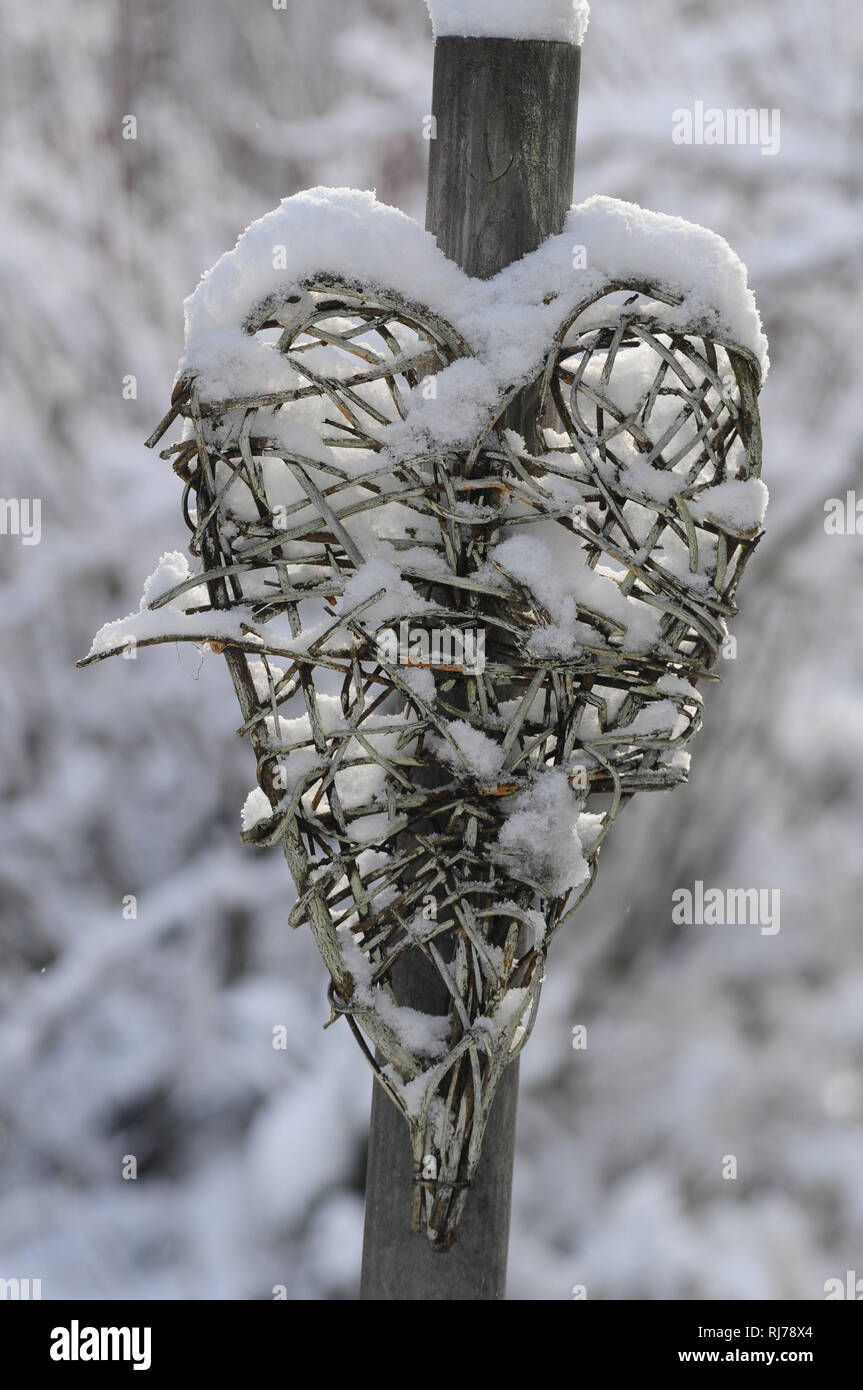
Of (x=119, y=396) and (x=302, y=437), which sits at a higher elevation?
(x=119, y=396)

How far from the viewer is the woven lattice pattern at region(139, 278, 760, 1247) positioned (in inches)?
20.3

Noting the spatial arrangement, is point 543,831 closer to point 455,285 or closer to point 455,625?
point 455,625

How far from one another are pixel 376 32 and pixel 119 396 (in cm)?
44

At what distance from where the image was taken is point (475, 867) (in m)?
0.56

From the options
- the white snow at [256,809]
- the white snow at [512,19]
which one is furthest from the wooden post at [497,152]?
the white snow at [256,809]

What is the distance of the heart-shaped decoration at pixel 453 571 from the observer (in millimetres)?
→ 509

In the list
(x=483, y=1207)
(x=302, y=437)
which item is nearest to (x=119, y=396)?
(x=302, y=437)

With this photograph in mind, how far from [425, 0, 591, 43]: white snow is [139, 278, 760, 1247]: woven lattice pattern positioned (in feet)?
0.42

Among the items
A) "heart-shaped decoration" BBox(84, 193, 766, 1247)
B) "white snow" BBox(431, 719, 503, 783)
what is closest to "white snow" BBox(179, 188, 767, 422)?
"heart-shaped decoration" BBox(84, 193, 766, 1247)

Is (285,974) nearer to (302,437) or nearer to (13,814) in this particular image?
(13,814)

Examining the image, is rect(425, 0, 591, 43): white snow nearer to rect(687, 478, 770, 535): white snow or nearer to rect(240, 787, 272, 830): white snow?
rect(687, 478, 770, 535): white snow

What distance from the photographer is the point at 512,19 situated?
530 mm

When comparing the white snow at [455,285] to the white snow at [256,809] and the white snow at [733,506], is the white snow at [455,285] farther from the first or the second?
the white snow at [256,809]

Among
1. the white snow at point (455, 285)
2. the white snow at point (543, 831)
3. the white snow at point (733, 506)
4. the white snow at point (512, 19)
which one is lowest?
the white snow at point (543, 831)
